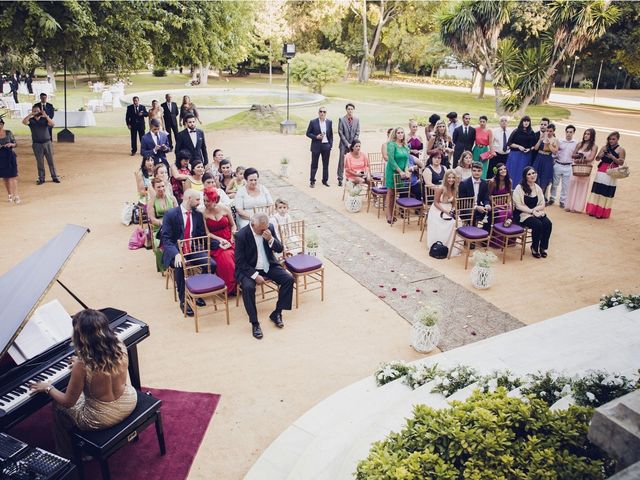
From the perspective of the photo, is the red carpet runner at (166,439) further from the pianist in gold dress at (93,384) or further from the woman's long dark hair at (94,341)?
the woman's long dark hair at (94,341)

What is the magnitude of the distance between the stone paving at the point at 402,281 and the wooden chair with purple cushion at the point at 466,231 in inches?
27.6

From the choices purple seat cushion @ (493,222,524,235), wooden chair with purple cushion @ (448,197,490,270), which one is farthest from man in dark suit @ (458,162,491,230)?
purple seat cushion @ (493,222,524,235)

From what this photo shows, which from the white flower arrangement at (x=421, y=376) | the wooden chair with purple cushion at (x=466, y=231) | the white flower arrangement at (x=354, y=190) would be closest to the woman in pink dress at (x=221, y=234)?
the white flower arrangement at (x=421, y=376)

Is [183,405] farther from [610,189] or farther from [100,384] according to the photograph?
[610,189]

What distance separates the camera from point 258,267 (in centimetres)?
680

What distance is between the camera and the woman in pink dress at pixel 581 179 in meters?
11.1

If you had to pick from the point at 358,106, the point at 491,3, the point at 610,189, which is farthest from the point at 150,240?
the point at 358,106

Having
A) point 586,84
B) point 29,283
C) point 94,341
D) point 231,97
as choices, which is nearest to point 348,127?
point 29,283

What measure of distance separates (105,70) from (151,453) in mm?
13359

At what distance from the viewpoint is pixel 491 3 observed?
23.6 m

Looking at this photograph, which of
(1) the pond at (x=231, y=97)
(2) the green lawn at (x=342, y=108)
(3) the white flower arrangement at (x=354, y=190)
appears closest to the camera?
(3) the white flower arrangement at (x=354, y=190)

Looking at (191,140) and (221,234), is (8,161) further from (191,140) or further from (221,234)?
(221,234)

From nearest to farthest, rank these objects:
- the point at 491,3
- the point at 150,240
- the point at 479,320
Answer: the point at 479,320 < the point at 150,240 < the point at 491,3

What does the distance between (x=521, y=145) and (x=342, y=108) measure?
18.0 meters
